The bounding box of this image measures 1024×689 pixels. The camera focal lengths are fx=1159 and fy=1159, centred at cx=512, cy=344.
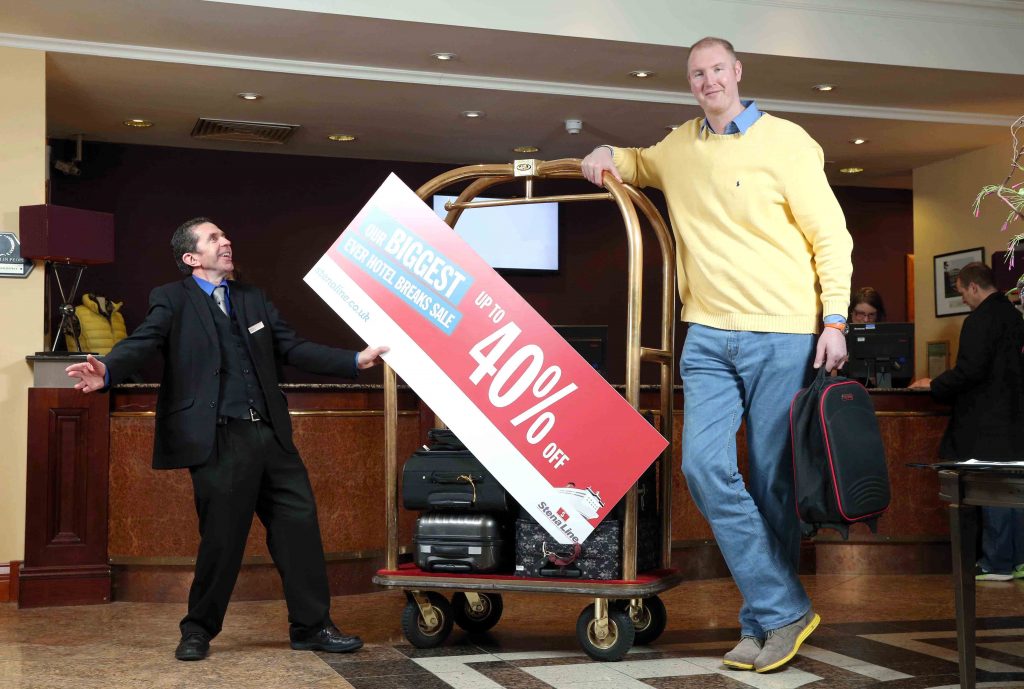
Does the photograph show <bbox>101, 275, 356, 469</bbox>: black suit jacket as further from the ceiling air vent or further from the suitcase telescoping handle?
the ceiling air vent

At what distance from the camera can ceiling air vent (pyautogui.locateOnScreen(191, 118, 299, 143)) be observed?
7020 mm

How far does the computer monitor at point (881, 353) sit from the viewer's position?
626 centimetres

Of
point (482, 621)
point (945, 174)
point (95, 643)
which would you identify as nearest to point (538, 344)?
point (482, 621)

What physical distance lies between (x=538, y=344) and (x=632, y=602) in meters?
0.89

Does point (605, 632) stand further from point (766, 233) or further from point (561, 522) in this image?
point (766, 233)

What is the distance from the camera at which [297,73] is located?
19.0 feet

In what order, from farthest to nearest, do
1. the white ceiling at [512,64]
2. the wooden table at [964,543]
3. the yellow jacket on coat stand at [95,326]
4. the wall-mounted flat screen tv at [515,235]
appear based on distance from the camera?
the wall-mounted flat screen tv at [515,235] < the yellow jacket on coat stand at [95,326] < the white ceiling at [512,64] < the wooden table at [964,543]

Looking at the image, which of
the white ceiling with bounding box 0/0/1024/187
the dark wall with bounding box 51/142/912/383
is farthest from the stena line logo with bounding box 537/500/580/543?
the dark wall with bounding box 51/142/912/383

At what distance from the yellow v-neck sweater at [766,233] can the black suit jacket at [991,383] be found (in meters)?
2.62

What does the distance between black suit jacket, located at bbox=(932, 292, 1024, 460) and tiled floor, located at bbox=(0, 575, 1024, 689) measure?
0.90 meters

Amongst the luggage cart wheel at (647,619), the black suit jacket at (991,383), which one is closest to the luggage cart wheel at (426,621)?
the luggage cart wheel at (647,619)

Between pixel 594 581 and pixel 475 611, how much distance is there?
594 millimetres

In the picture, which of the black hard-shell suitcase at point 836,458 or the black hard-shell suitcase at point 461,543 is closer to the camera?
the black hard-shell suitcase at point 836,458

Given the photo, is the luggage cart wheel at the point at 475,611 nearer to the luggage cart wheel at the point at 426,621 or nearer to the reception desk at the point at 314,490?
the luggage cart wheel at the point at 426,621
